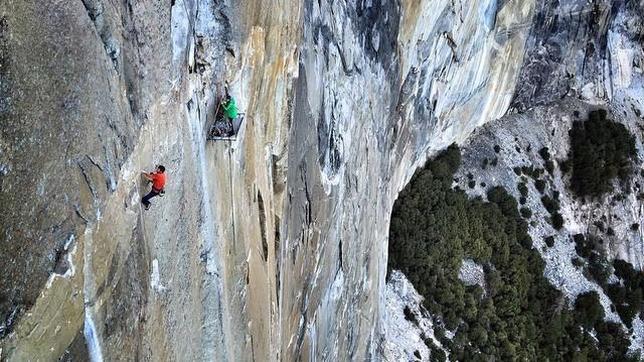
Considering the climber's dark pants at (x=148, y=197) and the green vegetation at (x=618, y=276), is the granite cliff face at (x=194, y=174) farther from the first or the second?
the green vegetation at (x=618, y=276)

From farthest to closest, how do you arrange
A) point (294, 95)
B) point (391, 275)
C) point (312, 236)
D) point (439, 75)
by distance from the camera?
point (391, 275) → point (439, 75) → point (312, 236) → point (294, 95)

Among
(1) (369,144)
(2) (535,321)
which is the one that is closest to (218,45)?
(1) (369,144)

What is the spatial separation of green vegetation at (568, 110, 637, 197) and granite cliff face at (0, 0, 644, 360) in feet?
72.7

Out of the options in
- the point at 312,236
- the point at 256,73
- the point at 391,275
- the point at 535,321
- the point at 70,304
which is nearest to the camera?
the point at 70,304

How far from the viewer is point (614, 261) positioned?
44.0 metres

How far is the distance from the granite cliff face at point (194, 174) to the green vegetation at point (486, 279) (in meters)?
9.67

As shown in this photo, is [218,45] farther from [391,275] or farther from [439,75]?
[391,275]

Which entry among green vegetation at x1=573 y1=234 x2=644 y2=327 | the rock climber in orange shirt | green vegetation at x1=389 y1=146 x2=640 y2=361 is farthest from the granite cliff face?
green vegetation at x1=573 y1=234 x2=644 y2=327

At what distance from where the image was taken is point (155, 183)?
31.2 ft

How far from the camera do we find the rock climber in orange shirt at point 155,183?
950cm

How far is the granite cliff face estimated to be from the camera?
23.2ft

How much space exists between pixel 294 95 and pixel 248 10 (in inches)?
123

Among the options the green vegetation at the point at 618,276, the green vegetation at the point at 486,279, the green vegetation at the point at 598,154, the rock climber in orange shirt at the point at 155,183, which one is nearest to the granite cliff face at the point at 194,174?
the rock climber in orange shirt at the point at 155,183

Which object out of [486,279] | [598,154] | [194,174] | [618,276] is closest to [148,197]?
[194,174]
